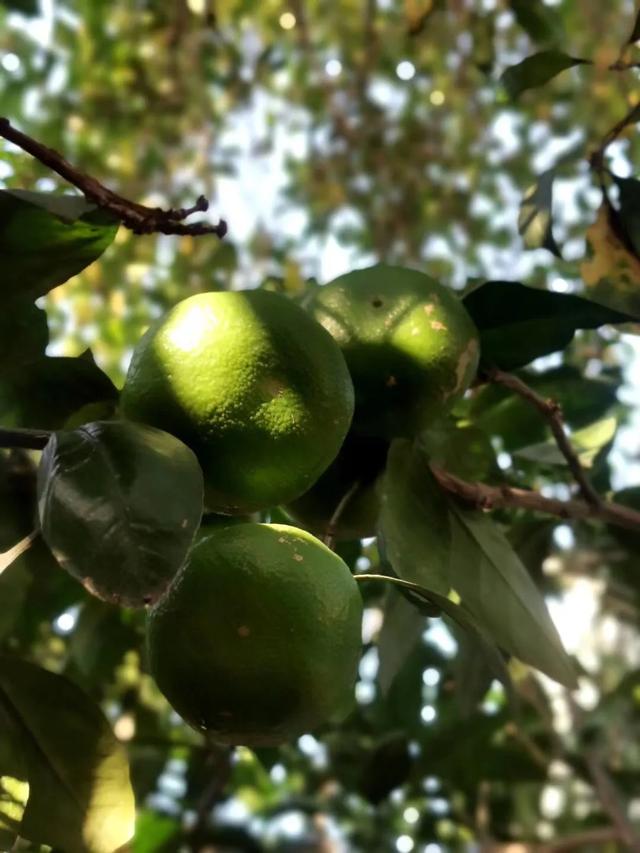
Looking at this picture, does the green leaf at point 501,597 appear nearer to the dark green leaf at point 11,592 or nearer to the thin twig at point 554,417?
the thin twig at point 554,417

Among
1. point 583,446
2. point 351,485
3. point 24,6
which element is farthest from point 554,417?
point 24,6

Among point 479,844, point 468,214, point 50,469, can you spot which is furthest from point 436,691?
point 468,214

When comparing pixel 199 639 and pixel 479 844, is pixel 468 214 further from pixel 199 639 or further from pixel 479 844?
pixel 199 639

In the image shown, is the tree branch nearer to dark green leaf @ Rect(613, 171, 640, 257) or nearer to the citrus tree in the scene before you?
the citrus tree

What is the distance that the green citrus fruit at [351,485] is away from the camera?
2.42ft

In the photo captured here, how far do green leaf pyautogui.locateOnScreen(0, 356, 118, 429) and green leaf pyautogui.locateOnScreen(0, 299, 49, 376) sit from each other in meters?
0.02

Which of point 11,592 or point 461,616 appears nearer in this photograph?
point 461,616

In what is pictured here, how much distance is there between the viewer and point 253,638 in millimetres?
526

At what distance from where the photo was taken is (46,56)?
2186 mm

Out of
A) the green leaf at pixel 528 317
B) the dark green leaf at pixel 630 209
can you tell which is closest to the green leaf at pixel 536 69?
the dark green leaf at pixel 630 209

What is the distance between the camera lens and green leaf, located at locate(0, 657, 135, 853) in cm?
60

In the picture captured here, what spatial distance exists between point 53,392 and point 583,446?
Answer: 0.62 meters

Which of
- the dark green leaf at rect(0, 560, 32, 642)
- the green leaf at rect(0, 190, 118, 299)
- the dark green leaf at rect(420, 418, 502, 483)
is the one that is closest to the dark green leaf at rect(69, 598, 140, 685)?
the dark green leaf at rect(0, 560, 32, 642)

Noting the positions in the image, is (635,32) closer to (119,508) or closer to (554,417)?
(554,417)
